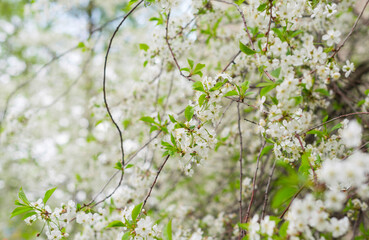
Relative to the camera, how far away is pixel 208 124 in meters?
1.70

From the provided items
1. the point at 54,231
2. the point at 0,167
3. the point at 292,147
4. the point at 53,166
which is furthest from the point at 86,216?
the point at 0,167

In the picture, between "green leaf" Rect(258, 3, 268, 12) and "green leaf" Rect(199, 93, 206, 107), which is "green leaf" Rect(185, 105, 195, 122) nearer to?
"green leaf" Rect(199, 93, 206, 107)

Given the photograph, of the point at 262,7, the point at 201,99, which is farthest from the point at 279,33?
the point at 201,99

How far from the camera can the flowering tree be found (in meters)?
1.20

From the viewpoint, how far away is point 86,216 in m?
1.54

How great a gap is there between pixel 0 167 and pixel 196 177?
4.75 metres

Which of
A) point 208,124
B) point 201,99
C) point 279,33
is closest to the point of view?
point 201,99

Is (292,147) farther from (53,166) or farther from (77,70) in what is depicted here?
(77,70)

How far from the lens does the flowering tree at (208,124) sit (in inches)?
47.1

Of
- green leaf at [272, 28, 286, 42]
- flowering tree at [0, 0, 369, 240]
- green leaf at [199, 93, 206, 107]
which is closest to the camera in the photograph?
flowering tree at [0, 0, 369, 240]

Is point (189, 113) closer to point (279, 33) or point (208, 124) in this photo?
→ point (208, 124)

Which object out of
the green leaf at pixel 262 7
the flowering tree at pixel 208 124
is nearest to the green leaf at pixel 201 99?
the flowering tree at pixel 208 124

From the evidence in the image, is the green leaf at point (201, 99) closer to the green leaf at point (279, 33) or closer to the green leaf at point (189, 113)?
the green leaf at point (189, 113)

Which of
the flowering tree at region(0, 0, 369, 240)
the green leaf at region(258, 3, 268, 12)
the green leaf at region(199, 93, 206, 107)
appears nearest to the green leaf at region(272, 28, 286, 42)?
the flowering tree at region(0, 0, 369, 240)
